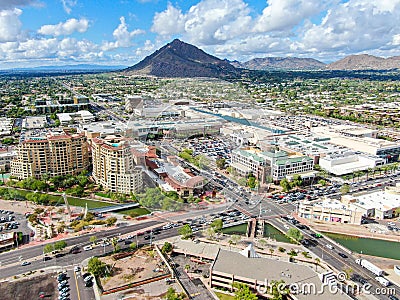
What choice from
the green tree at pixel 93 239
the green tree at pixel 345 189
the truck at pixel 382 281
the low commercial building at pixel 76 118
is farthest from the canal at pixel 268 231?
the low commercial building at pixel 76 118

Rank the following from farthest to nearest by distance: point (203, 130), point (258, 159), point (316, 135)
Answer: point (316, 135)
point (203, 130)
point (258, 159)

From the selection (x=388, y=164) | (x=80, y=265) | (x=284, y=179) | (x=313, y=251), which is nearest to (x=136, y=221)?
(x=80, y=265)

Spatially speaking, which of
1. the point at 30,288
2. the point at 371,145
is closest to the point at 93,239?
the point at 30,288

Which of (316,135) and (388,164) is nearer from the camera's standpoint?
(388,164)

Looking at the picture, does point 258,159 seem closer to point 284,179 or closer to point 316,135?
point 284,179

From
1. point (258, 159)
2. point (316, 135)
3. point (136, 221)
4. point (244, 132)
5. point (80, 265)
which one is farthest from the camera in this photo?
point (316, 135)

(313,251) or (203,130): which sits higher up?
(203,130)
